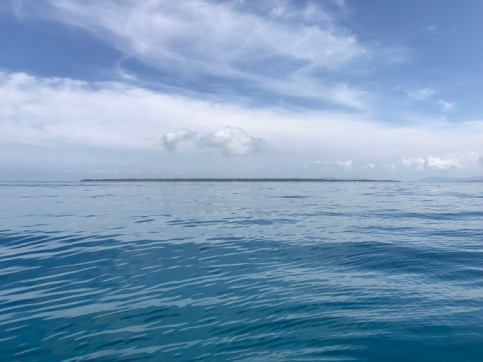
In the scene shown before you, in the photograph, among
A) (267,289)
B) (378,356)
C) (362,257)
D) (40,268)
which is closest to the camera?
(378,356)

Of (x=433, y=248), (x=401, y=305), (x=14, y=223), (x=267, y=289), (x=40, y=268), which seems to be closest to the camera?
(x=401, y=305)

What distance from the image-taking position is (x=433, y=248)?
1401cm

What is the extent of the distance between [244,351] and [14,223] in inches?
888

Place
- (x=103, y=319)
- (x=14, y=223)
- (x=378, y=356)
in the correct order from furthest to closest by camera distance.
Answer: (x=14, y=223)
(x=103, y=319)
(x=378, y=356)

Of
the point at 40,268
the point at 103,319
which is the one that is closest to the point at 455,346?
the point at 103,319

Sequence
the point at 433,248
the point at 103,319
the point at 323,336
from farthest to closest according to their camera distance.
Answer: the point at 433,248
the point at 103,319
the point at 323,336

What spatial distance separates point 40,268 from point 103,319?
5.84 m

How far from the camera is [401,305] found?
8055 mm

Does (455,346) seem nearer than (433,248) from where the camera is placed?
Yes

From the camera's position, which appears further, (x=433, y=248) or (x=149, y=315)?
(x=433, y=248)

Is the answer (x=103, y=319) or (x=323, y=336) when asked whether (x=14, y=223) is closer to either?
(x=103, y=319)

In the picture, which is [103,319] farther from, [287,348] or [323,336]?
[323,336]

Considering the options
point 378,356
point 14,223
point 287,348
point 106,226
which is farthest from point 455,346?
point 14,223

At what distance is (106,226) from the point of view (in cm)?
2106
